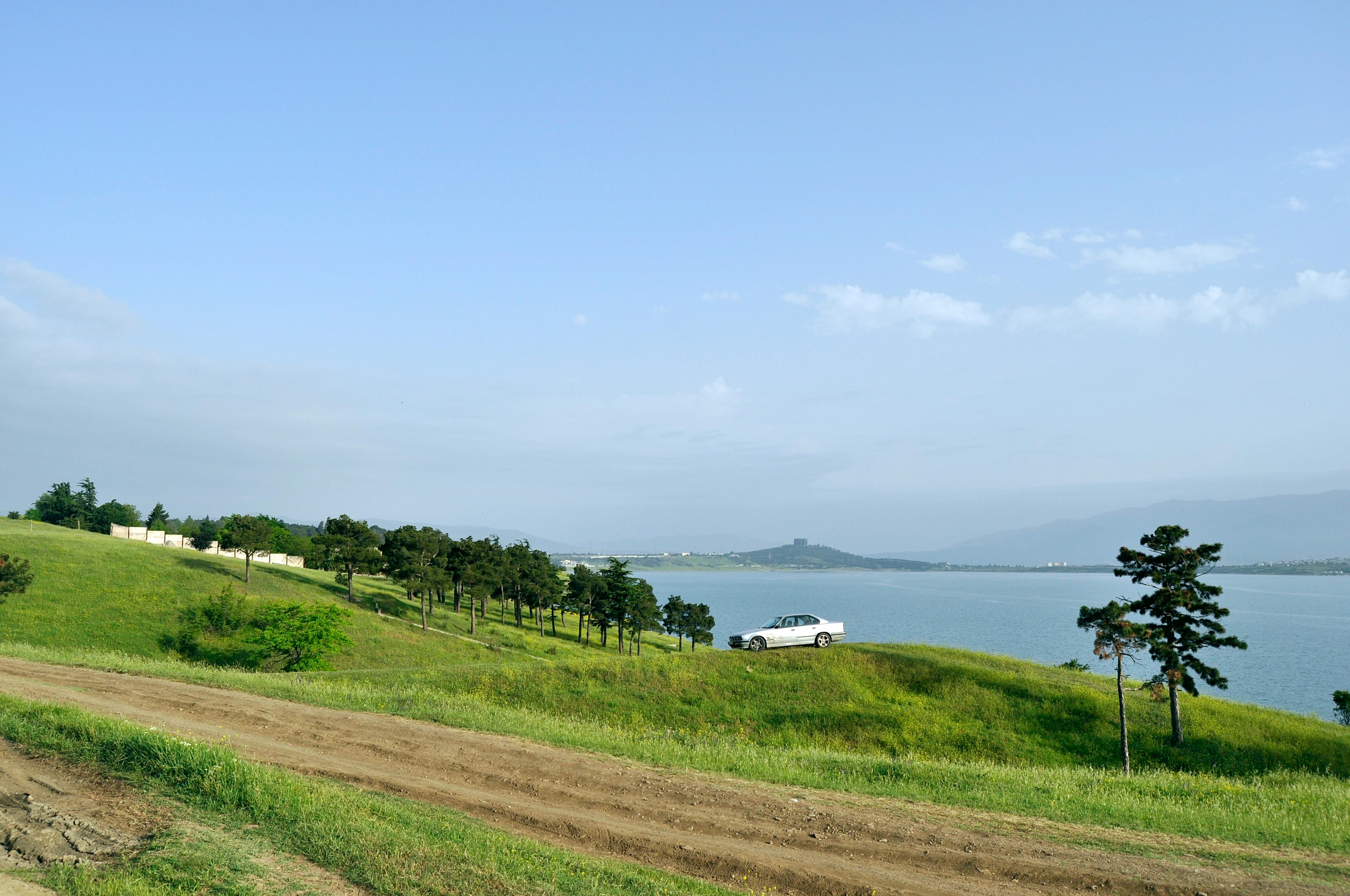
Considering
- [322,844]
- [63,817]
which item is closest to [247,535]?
[63,817]

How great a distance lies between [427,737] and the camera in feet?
64.3

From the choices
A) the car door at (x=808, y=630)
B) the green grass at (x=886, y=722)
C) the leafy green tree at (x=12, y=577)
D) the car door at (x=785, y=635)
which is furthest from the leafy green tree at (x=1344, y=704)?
the leafy green tree at (x=12, y=577)

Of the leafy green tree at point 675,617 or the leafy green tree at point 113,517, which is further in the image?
the leafy green tree at point 113,517

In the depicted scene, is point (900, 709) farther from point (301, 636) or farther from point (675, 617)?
point (675, 617)

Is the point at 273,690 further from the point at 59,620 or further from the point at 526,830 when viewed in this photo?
the point at 59,620

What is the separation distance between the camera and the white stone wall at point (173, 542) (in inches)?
3858

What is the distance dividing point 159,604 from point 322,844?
2718 inches

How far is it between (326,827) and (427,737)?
8.58 meters

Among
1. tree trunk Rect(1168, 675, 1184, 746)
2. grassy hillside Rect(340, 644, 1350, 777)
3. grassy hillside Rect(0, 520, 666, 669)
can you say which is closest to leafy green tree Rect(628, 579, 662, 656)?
grassy hillside Rect(0, 520, 666, 669)

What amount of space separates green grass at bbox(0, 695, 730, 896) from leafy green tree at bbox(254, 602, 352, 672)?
162ft

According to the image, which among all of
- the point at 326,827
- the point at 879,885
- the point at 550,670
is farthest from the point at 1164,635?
the point at 326,827

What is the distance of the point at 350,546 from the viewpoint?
3386 inches

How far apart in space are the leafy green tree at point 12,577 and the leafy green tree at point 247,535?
17.8m

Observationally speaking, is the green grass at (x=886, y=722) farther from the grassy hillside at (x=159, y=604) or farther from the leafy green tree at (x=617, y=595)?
the leafy green tree at (x=617, y=595)
